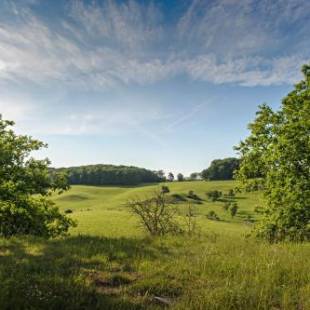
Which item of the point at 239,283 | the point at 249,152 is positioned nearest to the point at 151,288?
the point at 239,283

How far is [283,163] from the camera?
1838 cm

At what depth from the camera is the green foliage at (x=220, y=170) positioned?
171 meters

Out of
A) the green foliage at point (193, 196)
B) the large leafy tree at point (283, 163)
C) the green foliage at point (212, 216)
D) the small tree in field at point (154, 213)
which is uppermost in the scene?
the large leafy tree at point (283, 163)

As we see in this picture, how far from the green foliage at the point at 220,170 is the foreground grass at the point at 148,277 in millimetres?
165208

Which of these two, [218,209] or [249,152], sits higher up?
[249,152]

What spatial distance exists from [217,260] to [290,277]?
1.69 meters

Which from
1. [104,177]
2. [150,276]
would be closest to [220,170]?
→ [104,177]

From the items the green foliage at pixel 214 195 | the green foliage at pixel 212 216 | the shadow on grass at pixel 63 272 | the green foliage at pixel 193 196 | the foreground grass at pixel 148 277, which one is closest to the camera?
the shadow on grass at pixel 63 272

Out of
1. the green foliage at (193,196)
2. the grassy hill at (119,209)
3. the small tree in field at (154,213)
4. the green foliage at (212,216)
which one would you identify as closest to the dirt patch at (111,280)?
the small tree in field at (154,213)

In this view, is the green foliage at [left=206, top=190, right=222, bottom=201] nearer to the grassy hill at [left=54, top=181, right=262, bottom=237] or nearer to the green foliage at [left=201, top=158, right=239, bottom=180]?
the grassy hill at [left=54, top=181, right=262, bottom=237]

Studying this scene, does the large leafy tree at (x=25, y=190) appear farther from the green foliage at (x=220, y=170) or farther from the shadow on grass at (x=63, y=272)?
the green foliage at (x=220, y=170)

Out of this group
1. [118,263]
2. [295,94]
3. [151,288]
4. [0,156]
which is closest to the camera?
[151,288]

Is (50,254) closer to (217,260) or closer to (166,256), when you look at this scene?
(166,256)

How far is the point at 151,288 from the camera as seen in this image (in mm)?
5785
